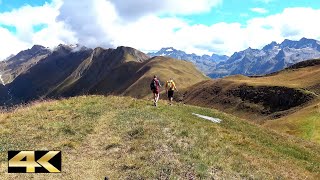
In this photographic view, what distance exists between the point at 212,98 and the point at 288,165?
165m

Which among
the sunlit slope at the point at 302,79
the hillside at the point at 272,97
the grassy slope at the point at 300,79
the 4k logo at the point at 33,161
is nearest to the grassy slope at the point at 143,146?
the 4k logo at the point at 33,161

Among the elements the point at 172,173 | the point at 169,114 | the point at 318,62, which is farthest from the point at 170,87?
the point at 318,62

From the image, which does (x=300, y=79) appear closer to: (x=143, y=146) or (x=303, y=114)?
(x=303, y=114)

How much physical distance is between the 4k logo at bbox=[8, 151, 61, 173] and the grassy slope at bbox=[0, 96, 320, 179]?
11.3 metres

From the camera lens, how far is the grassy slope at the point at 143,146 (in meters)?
22.4

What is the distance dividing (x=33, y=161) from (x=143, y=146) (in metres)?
16.9

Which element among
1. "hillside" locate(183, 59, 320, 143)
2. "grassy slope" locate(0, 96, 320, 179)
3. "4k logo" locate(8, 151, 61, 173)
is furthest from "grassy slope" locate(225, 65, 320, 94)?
"4k logo" locate(8, 151, 61, 173)

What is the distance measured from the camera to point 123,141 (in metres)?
27.6

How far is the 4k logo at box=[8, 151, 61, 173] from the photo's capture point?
9500 millimetres

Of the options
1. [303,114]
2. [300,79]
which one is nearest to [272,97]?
[300,79]

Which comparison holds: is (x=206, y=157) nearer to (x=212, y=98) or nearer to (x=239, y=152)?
(x=239, y=152)

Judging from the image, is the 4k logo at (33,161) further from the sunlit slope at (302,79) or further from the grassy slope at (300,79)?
the grassy slope at (300,79)

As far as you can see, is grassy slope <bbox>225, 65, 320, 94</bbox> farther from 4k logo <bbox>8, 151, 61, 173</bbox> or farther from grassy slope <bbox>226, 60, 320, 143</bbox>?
4k logo <bbox>8, 151, 61, 173</bbox>

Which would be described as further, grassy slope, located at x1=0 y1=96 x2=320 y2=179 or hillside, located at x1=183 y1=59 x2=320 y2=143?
hillside, located at x1=183 y1=59 x2=320 y2=143
